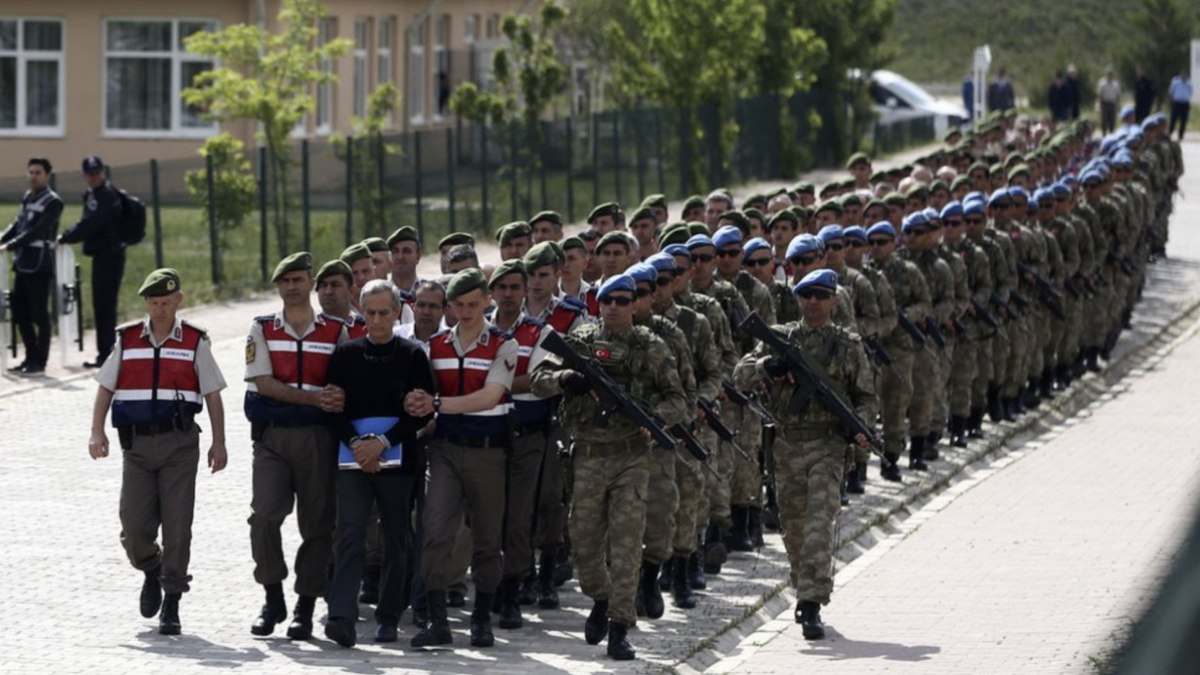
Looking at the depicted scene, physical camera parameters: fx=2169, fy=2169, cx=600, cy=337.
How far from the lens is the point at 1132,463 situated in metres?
16.6

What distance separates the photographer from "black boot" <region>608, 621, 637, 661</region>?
912cm

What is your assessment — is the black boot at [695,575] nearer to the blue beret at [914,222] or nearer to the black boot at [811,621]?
the black boot at [811,621]

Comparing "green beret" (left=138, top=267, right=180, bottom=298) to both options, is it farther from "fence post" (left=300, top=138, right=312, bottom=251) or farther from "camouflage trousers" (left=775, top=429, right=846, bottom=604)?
"fence post" (left=300, top=138, right=312, bottom=251)

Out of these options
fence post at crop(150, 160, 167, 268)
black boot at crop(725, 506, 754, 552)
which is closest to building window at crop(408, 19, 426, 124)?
fence post at crop(150, 160, 167, 268)

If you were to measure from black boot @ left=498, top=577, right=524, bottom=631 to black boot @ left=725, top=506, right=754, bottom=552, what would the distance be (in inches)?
100

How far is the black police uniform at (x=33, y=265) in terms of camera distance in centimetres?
1847

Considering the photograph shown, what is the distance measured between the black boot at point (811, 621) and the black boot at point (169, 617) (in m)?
2.82

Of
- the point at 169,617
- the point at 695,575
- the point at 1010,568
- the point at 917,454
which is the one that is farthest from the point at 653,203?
the point at 169,617

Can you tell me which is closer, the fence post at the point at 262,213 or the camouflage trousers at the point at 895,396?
the camouflage trousers at the point at 895,396

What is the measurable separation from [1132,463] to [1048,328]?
3.13 metres

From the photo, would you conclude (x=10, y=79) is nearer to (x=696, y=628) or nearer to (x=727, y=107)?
(x=727, y=107)

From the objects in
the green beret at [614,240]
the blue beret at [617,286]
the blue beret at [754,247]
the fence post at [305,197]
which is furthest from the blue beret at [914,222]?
the fence post at [305,197]

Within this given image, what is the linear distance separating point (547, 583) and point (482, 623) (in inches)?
47.8

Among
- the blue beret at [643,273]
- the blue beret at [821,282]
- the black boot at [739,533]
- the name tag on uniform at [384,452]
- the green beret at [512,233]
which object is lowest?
the black boot at [739,533]
